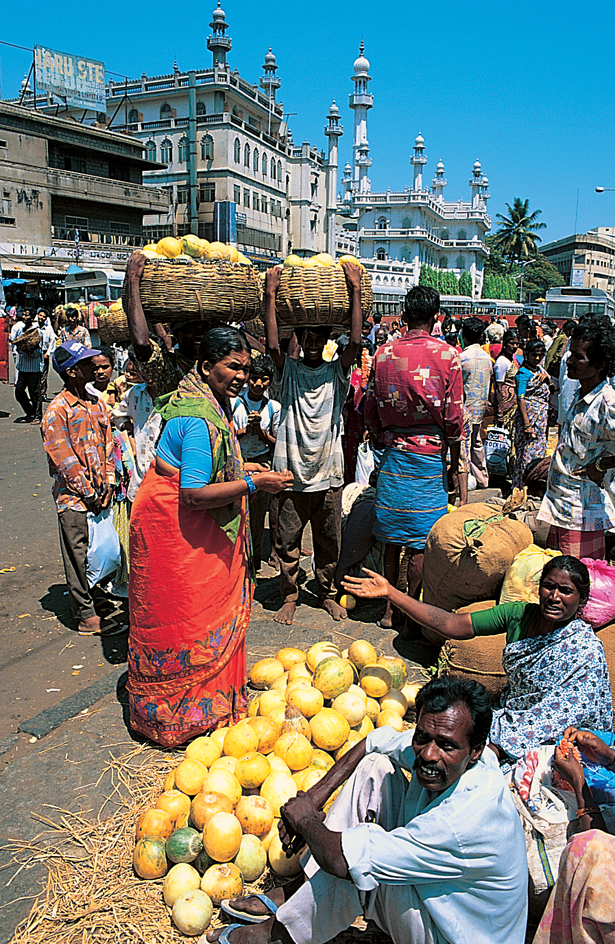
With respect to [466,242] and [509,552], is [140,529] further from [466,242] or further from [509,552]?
[466,242]

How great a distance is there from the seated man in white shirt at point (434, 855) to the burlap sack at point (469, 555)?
214cm

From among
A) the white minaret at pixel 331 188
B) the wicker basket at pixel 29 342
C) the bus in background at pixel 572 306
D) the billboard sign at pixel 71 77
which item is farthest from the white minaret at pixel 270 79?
the wicker basket at pixel 29 342

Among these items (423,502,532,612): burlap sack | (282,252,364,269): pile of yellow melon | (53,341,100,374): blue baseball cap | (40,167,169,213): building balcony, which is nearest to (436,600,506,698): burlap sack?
(423,502,532,612): burlap sack

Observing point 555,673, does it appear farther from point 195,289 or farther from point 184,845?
point 195,289

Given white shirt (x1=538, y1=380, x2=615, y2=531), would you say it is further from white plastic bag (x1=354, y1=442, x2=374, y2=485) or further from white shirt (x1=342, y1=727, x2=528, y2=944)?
white plastic bag (x1=354, y1=442, x2=374, y2=485)

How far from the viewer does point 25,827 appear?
3.19 meters

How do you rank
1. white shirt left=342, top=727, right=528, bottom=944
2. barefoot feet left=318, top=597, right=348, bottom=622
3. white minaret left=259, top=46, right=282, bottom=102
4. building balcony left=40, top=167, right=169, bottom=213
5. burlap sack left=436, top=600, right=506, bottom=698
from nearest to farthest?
white shirt left=342, top=727, right=528, bottom=944 → burlap sack left=436, top=600, right=506, bottom=698 → barefoot feet left=318, top=597, right=348, bottom=622 → building balcony left=40, top=167, right=169, bottom=213 → white minaret left=259, top=46, right=282, bottom=102

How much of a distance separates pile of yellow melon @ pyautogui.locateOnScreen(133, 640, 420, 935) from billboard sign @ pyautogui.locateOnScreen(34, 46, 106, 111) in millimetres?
56233

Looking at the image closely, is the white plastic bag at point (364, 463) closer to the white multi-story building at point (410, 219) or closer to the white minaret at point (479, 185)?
the white multi-story building at point (410, 219)

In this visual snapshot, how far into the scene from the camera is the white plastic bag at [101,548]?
507 centimetres

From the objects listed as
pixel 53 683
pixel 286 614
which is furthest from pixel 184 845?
pixel 286 614

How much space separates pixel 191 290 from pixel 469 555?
7.85 ft

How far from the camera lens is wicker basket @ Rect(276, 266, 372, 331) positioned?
4.63 m

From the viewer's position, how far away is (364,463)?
23.9 ft
